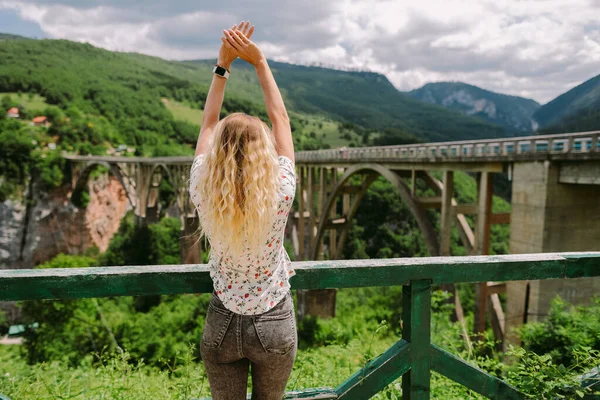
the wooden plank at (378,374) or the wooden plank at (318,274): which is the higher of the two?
the wooden plank at (318,274)

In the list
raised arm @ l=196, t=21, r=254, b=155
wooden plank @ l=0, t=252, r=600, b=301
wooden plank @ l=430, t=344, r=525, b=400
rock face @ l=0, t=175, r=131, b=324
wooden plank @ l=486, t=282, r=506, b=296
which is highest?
raised arm @ l=196, t=21, r=254, b=155

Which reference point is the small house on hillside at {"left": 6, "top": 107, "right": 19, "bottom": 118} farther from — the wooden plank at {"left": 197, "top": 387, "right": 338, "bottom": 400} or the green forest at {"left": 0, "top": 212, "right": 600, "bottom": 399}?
the wooden plank at {"left": 197, "top": 387, "right": 338, "bottom": 400}

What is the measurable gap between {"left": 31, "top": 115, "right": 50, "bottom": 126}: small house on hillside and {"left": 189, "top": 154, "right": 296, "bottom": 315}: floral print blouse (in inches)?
2353

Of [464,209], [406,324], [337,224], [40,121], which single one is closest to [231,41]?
[406,324]

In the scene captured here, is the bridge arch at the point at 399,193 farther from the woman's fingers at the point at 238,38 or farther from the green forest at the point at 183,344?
the woman's fingers at the point at 238,38

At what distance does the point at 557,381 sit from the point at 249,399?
136cm

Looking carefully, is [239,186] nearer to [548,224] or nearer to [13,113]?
[548,224]

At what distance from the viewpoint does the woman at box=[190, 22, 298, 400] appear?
159cm

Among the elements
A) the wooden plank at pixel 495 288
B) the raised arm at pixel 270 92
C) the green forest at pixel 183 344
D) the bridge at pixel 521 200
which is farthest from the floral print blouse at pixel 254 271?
the wooden plank at pixel 495 288

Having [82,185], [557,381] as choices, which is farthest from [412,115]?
[557,381]

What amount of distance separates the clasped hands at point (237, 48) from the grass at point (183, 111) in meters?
87.5

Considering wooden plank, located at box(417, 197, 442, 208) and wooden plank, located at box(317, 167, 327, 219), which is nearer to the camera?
Result: wooden plank, located at box(417, 197, 442, 208)

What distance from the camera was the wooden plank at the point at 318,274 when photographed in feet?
5.71

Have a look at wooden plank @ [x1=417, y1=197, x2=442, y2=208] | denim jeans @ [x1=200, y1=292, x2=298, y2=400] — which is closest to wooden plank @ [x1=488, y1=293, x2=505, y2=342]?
wooden plank @ [x1=417, y1=197, x2=442, y2=208]
